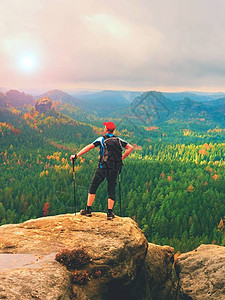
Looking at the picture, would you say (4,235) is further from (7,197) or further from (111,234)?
(7,197)

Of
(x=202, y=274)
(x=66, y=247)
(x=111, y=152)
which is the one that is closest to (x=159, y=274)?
(x=202, y=274)

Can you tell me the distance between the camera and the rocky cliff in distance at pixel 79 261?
11383 millimetres

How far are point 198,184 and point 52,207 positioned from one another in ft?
384

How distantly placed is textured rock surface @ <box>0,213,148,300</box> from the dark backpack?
455 centimetres

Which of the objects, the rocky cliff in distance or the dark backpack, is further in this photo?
the dark backpack

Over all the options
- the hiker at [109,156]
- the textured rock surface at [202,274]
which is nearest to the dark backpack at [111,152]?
the hiker at [109,156]

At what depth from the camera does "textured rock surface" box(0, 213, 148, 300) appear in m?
11.2

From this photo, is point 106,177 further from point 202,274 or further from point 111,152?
point 202,274

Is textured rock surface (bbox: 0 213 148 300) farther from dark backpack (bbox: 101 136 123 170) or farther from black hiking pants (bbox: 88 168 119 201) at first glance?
dark backpack (bbox: 101 136 123 170)

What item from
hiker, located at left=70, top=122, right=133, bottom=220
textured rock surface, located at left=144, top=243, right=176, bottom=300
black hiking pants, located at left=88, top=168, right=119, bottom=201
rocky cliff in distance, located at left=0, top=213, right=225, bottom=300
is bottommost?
textured rock surface, located at left=144, top=243, right=176, bottom=300

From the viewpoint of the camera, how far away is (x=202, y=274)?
1952 cm

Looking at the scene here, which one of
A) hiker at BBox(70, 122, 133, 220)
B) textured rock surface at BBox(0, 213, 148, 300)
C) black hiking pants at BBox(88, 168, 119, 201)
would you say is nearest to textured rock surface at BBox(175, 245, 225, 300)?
textured rock surface at BBox(0, 213, 148, 300)

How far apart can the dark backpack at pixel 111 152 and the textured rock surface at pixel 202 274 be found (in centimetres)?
1135

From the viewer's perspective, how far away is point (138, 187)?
565ft
